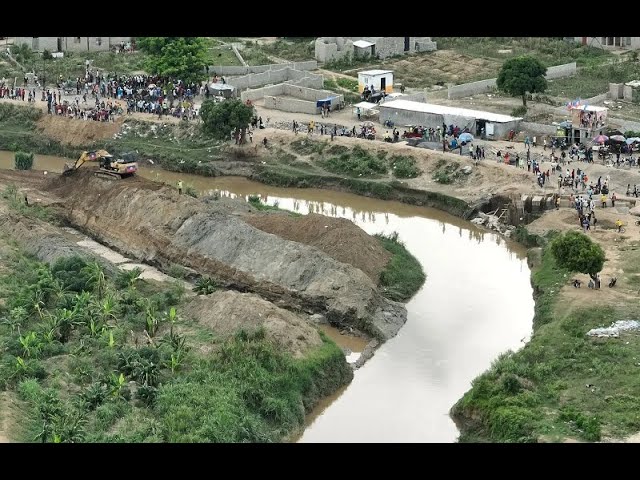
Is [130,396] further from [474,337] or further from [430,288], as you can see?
[430,288]

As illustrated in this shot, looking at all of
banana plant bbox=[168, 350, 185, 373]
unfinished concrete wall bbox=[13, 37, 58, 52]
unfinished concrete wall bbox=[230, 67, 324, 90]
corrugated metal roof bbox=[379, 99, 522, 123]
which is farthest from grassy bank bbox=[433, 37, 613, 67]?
banana plant bbox=[168, 350, 185, 373]

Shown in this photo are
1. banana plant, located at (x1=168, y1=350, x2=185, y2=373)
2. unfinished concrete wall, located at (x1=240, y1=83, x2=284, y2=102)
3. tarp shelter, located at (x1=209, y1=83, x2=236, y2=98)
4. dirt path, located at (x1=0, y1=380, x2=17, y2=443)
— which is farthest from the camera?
tarp shelter, located at (x1=209, y1=83, x2=236, y2=98)

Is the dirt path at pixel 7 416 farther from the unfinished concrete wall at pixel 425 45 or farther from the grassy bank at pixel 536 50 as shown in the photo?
the unfinished concrete wall at pixel 425 45

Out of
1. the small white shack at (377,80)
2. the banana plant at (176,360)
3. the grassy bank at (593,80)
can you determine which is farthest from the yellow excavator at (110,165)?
the grassy bank at (593,80)

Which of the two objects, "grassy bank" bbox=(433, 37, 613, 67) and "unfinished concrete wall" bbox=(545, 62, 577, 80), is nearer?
"unfinished concrete wall" bbox=(545, 62, 577, 80)

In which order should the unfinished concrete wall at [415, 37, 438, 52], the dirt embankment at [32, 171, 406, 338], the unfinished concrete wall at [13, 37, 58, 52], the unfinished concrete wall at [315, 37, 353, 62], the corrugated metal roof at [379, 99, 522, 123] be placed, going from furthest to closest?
the unfinished concrete wall at [415, 37, 438, 52] → the unfinished concrete wall at [13, 37, 58, 52] → the unfinished concrete wall at [315, 37, 353, 62] → the corrugated metal roof at [379, 99, 522, 123] → the dirt embankment at [32, 171, 406, 338]

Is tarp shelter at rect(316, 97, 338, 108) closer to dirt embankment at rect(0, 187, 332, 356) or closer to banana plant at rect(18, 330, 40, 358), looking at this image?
dirt embankment at rect(0, 187, 332, 356)

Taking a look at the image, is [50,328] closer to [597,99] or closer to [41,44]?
[597,99]
